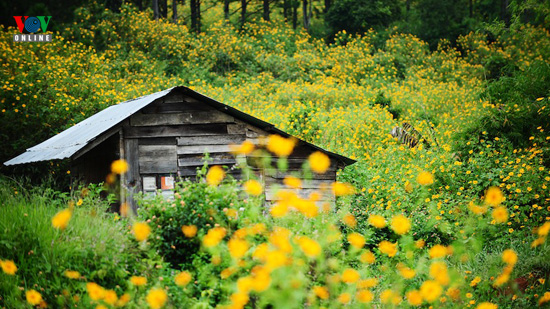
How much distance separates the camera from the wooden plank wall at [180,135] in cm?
862

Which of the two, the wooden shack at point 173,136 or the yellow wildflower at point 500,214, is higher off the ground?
the wooden shack at point 173,136

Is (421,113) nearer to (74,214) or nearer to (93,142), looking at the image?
(93,142)

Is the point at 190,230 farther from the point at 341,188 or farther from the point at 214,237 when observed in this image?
the point at 341,188

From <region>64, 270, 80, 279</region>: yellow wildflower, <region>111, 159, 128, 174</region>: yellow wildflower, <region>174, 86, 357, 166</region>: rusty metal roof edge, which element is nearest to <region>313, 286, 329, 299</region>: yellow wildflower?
<region>64, 270, 80, 279</region>: yellow wildflower

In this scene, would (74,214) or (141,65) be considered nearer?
(74,214)

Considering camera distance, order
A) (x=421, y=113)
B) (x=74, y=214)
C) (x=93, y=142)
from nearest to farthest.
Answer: (x=74, y=214) < (x=93, y=142) < (x=421, y=113)

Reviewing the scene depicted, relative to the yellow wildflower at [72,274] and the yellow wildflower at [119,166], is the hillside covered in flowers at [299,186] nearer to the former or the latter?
the yellow wildflower at [72,274]

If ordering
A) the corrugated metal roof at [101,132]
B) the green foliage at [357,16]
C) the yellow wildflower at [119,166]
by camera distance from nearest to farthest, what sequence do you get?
the yellow wildflower at [119,166] < the corrugated metal roof at [101,132] < the green foliage at [357,16]

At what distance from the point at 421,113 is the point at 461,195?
24.6 feet

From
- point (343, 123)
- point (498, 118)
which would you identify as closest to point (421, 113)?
point (343, 123)

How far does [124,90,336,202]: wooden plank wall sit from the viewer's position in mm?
8617

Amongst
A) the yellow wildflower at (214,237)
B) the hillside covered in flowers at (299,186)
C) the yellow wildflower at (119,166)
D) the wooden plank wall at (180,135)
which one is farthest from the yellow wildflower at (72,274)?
the wooden plank wall at (180,135)

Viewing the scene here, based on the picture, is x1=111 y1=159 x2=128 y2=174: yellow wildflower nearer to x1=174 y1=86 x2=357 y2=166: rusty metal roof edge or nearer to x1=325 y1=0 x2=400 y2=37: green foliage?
x1=174 y1=86 x2=357 y2=166: rusty metal roof edge

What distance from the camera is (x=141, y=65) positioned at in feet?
60.8
